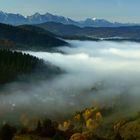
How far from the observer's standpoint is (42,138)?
440ft

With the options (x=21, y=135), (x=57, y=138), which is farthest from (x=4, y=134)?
(x=57, y=138)

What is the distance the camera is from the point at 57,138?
131 metres

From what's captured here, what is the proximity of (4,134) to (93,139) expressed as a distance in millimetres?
31359

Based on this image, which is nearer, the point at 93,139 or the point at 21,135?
the point at 21,135

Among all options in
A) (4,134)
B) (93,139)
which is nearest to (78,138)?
(93,139)

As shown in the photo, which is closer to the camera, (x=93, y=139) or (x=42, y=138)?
(x=42, y=138)

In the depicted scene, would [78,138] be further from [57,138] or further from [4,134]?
[4,134]

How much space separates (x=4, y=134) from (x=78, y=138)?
22712 millimetres

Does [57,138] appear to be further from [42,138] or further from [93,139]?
Result: [93,139]

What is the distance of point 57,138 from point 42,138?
536cm

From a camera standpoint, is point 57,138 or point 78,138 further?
point 78,138

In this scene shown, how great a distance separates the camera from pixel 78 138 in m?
143

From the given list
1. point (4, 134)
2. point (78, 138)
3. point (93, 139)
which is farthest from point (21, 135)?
point (93, 139)

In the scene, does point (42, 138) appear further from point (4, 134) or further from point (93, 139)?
point (93, 139)
